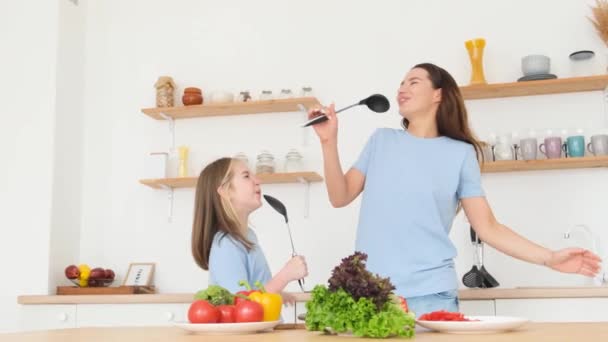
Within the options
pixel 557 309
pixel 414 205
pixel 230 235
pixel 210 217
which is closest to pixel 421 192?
pixel 414 205

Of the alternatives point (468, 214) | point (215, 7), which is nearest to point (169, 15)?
point (215, 7)

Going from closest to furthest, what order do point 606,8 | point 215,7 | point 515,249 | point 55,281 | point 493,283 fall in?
point 515,249
point 493,283
point 606,8
point 55,281
point 215,7

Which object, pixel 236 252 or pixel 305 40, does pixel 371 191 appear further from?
pixel 305 40

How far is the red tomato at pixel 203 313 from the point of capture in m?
1.50

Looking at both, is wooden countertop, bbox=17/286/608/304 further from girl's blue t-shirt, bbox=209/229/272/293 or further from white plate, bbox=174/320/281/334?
white plate, bbox=174/320/281/334

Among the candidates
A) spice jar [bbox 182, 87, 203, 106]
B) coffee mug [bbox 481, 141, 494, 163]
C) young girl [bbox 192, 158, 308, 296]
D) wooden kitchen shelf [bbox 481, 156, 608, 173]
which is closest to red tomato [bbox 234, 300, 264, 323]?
young girl [bbox 192, 158, 308, 296]

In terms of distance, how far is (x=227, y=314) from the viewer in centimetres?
154

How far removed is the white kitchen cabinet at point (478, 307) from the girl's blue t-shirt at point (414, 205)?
797 mm

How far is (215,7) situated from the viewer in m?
4.07

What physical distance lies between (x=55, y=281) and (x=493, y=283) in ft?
6.77

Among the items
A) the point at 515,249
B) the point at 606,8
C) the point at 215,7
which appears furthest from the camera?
the point at 215,7

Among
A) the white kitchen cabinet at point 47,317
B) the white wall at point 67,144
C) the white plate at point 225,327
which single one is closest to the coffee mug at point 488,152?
the white kitchen cabinet at point 47,317

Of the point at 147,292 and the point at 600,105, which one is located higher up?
the point at 600,105

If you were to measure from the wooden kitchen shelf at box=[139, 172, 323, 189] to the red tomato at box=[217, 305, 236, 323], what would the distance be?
2.05 meters
